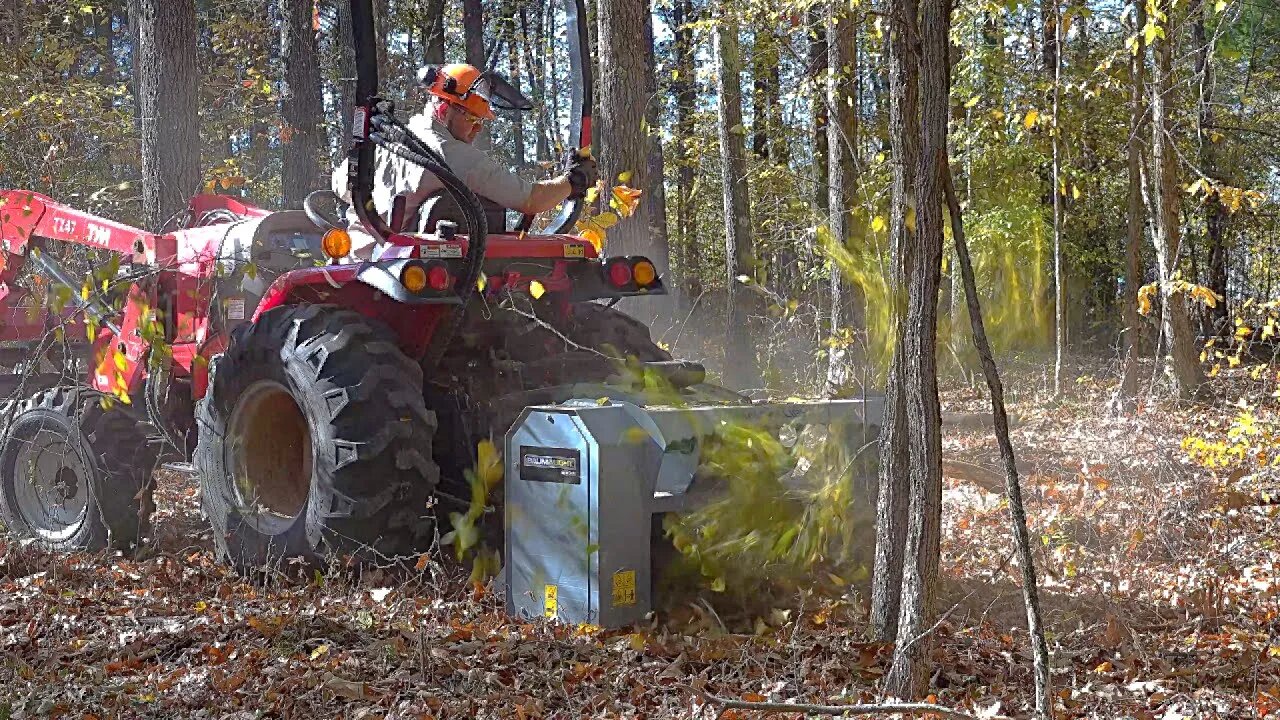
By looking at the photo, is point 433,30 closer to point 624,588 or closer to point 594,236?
point 594,236

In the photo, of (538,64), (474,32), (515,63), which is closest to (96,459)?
(474,32)

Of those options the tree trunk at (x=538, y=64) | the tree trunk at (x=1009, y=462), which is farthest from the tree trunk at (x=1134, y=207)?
the tree trunk at (x=538, y=64)

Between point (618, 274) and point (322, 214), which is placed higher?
point (322, 214)

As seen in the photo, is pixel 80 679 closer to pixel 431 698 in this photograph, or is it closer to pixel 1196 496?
pixel 431 698

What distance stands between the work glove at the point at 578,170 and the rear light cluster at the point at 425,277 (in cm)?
100

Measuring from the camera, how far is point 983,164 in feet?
52.4

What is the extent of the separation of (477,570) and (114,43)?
25622 millimetres

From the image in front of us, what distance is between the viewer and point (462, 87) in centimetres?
571

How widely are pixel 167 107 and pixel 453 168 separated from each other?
17.2 ft

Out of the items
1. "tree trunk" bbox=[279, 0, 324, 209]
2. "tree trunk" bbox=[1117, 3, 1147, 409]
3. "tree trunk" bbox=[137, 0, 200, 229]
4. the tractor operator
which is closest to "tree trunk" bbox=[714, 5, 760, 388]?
"tree trunk" bbox=[1117, 3, 1147, 409]

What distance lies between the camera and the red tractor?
523cm

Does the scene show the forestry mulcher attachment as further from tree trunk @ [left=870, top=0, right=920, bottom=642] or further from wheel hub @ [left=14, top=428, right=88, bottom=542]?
tree trunk @ [left=870, top=0, right=920, bottom=642]

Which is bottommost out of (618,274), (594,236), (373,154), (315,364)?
(315,364)

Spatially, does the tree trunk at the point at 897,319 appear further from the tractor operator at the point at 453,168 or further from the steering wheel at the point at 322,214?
the steering wheel at the point at 322,214
